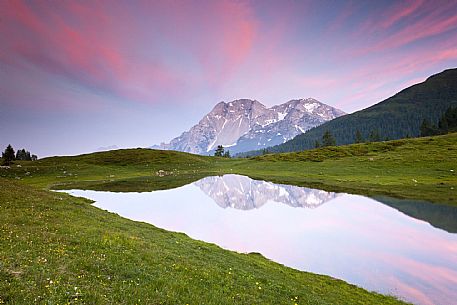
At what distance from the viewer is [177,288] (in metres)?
15.6

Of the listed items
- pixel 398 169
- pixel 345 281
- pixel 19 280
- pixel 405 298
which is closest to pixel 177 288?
pixel 19 280

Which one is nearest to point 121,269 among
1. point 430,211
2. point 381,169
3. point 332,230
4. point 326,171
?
point 332,230

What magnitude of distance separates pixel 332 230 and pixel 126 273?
3004 cm

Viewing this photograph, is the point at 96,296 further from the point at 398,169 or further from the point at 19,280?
the point at 398,169

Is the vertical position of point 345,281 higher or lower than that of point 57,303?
lower

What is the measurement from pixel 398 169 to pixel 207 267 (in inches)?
3522

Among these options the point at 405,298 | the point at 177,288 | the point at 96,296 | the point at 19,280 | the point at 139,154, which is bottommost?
the point at 405,298

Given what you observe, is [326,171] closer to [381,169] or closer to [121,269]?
[381,169]

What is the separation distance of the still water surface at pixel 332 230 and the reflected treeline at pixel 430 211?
131 mm

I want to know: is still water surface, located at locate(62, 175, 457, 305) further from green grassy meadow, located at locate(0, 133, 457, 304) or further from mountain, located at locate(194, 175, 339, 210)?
green grassy meadow, located at locate(0, 133, 457, 304)

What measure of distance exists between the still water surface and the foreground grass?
3920 millimetres

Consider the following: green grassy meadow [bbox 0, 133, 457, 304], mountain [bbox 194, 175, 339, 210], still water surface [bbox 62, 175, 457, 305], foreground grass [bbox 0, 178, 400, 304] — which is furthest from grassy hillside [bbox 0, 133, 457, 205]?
foreground grass [bbox 0, 178, 400, 304]

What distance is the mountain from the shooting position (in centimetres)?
5497

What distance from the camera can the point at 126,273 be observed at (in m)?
16.2
